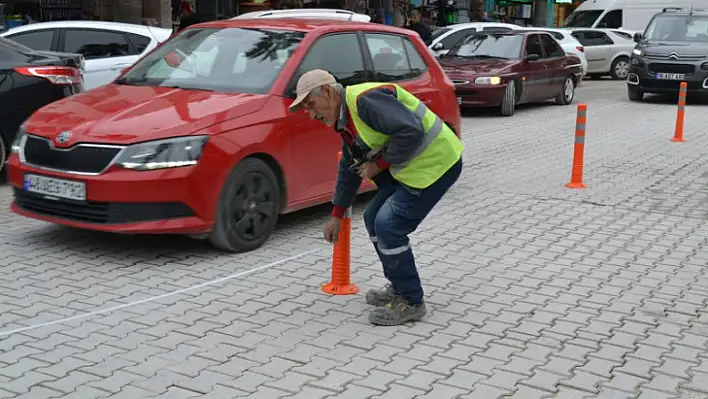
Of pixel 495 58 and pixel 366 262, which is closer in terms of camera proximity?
pixel 366 262

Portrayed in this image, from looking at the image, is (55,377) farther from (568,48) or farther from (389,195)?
(568,48)

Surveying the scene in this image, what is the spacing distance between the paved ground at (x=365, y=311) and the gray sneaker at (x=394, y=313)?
7cm

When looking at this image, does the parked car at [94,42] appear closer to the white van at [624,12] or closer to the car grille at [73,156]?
the car grille at [73,156]

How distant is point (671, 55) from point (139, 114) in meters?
14.3

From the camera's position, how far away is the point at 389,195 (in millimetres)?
5301

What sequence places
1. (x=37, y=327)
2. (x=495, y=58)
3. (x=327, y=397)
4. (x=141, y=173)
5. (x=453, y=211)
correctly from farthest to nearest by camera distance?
(x=495, y=58)
(x=453, y=211)
(x=141, y=173)
(x=37, y=327)
(x=327, y=397)

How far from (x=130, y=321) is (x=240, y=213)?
5.10 feet

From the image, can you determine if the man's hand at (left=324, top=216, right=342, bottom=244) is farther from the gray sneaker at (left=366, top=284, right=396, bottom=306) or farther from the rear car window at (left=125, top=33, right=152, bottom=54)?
the rear car window at (left=125, top=33, right=152, bottom=54)

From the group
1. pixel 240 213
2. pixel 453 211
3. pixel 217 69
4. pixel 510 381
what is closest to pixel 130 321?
pixel 240 213

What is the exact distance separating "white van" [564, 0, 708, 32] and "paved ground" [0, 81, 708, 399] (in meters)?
20.9

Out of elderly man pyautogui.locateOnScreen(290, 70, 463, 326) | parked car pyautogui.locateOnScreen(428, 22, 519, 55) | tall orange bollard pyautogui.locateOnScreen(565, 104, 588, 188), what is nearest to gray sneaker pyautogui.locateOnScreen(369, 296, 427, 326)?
elderly man pyautogui.locateOnScreen(290, 70, 463, 326)

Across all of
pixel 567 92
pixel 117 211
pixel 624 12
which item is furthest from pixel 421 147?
pixel 624 12

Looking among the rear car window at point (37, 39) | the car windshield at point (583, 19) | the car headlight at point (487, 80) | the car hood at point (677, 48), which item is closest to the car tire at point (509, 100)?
→ the car headlight at point (487, 80)

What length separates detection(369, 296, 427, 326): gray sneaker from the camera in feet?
17.3
